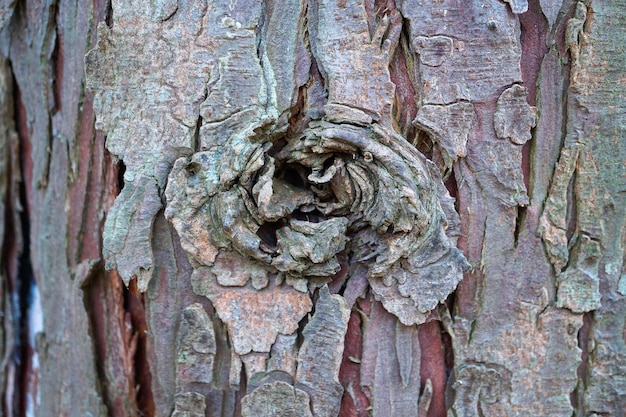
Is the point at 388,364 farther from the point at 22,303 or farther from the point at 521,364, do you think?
the point at 22,303

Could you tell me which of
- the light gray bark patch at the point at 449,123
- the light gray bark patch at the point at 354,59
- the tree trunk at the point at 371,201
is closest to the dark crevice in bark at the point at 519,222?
the tree trunk at the point at 371,201

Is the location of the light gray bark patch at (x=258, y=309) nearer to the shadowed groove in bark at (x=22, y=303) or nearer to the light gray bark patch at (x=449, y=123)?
the light gray bark patch at (x=449, y=123)

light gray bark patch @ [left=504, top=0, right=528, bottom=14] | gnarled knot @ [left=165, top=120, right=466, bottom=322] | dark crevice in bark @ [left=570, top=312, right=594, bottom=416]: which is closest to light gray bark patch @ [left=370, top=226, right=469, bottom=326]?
gnarled knot @ [left=165, top=120, right=466, bottom=322]

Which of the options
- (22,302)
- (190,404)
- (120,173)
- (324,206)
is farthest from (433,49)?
(22,302)

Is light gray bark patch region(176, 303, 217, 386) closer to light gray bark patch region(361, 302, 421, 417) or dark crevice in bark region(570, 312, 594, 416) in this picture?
light gray bark patch region(361, 302, 421, 417)

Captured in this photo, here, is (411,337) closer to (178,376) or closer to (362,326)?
(362,326)

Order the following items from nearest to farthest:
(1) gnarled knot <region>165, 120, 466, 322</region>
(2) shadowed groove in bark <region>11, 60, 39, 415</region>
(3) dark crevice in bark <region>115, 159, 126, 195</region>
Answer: (1) gnarled knot <region>165, 120, 466, 322</region> < (3) dark crevice in bark <region>115, 159, 126, 195</region> < (2) shadowed groove in bark <region>11, 60, 39, 415</region>

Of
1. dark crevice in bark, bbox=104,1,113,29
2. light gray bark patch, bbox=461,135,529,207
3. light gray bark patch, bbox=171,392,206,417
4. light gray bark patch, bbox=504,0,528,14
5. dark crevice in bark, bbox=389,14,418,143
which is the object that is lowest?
light gray bark patch, bbox=171,392,206,417

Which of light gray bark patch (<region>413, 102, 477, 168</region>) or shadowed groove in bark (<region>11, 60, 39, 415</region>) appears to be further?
shadowed groove in bark (<region>11, 60, 39, 415</region>)

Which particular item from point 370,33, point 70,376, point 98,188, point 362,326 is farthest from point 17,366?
point 370,33
